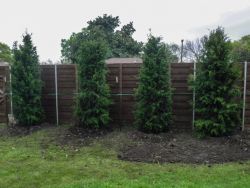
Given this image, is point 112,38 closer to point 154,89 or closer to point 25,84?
point 25,84

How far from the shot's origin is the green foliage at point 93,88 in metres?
8.17

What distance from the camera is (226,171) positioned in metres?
5.12

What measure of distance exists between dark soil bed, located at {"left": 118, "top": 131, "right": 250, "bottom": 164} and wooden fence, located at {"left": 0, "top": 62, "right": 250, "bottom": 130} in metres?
1.05

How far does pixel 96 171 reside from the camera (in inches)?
205

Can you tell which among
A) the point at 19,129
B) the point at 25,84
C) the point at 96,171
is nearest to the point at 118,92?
the point at 25,84

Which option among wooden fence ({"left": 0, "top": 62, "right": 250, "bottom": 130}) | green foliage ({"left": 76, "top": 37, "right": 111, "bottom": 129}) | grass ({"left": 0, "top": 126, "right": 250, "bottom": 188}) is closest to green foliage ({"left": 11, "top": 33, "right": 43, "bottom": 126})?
wooden fence ({"left": 0, "top": 62, "right": 250, "bottom": 130})

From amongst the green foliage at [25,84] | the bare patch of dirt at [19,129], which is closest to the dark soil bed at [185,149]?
the bare patch of dirt at [19,129]

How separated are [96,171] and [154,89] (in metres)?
3.18

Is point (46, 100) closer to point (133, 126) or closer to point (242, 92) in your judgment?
point (133, 126)

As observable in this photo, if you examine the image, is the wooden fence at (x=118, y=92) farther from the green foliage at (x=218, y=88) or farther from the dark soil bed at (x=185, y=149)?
the dark soil bed at (x=185, y=149)

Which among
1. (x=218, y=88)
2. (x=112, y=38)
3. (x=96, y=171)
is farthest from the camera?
(x=112, y=38)

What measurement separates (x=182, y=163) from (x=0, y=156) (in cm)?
349

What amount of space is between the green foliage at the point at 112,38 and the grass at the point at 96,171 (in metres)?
19.6

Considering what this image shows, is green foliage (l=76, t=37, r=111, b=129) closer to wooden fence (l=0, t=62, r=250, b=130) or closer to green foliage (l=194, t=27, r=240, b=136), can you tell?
wooden fence (l=0, t=62, r=250, b=130)
